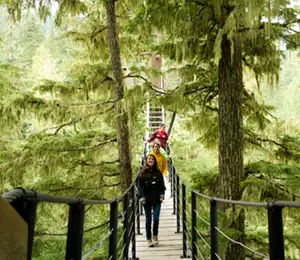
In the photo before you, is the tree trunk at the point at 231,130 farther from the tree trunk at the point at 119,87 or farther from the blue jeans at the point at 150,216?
the tree trunk at the point at 119,87

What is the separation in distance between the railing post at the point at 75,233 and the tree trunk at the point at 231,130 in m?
3.85

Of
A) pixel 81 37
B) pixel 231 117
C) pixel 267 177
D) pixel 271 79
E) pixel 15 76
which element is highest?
pixel 81 37

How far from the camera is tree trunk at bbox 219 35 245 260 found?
5.12m

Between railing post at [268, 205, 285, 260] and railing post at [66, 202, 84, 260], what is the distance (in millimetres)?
907

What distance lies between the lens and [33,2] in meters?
6.32

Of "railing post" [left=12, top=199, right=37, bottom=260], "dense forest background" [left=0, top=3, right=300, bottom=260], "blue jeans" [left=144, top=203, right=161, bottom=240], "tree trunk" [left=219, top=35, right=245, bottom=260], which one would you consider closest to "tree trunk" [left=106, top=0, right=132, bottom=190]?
"dense forest background" [left=0, top=3, right=300, bottom=260]

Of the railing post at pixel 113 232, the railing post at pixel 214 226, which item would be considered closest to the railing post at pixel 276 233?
the railing post at pixel 214 226

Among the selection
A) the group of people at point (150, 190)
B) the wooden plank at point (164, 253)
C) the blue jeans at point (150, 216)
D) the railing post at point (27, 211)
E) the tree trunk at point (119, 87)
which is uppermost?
the tree trunk at point (119, 87)

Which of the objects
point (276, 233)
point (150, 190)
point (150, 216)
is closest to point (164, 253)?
point (150, 216)

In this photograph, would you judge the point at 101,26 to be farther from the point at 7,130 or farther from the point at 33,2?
the point at 7,130

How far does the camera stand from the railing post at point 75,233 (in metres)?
1.56

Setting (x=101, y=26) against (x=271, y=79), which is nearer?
(x=271, y=79)

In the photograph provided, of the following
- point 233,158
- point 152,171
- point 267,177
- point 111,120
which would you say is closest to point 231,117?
point 233,158

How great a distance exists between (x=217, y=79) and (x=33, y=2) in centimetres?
361
